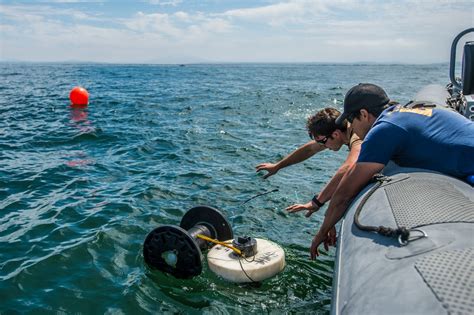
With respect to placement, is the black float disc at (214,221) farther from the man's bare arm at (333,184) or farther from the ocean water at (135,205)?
the man's bare arm at (333,184)

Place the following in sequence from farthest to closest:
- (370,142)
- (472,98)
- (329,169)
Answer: (329,169)
(472,98)
(370,142)

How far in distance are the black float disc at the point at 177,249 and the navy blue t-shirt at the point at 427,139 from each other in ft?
7.30

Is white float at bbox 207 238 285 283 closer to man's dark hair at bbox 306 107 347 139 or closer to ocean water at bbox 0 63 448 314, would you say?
ocean water at bbox 0 63 448 314

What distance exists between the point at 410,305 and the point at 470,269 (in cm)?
39

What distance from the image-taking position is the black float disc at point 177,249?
197 inches

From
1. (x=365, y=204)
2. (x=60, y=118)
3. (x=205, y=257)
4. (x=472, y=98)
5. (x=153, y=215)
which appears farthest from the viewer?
(x=60, y=118)

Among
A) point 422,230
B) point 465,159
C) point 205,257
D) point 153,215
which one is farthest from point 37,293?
point 465,159

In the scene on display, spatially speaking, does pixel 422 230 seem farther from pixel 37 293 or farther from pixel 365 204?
pixel 37 293

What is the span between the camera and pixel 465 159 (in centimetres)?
401

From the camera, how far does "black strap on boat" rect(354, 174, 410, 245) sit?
9.44ft

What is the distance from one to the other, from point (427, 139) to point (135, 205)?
5.50 m

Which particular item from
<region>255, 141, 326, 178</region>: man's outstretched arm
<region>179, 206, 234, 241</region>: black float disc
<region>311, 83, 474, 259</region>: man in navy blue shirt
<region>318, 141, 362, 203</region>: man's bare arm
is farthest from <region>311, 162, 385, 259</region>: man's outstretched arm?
<region>255, 141, 326, 178</region>: man's outstretched arm

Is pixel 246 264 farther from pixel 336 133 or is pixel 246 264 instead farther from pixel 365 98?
pixel 365 98

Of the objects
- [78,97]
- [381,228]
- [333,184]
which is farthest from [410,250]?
[78,97]
